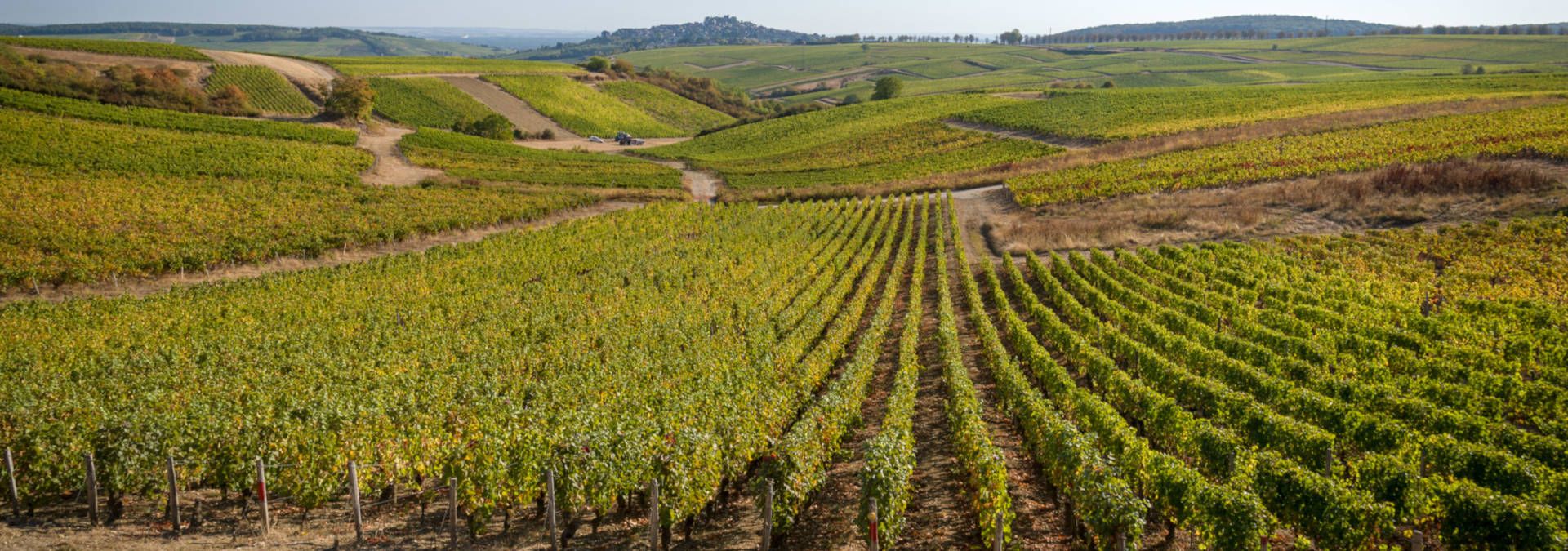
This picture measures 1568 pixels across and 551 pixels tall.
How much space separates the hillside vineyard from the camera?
13.2m

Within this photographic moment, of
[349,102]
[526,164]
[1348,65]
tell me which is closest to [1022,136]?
[526,164]

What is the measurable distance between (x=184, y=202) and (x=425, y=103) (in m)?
64.7

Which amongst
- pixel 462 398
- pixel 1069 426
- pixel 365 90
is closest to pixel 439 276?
pixel 462 398

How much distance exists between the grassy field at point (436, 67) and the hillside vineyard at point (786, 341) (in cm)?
4712

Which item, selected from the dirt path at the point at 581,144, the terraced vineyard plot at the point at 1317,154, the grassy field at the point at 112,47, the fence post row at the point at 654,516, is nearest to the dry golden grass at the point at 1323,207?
the terraced vineyard plot at the point at 1317,154

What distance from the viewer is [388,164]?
68.5m

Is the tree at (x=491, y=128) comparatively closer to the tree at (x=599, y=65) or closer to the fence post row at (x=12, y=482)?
the tree at (x=599, y=65)

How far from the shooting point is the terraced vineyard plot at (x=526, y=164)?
69375 millimetres

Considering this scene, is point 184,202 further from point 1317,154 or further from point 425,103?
point 1317,154

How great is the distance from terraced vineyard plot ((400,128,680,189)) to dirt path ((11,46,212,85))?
32801 millimetres

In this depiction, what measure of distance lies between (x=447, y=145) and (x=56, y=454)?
70658 mm

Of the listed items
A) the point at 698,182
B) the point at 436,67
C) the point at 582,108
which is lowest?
the point at 698,182

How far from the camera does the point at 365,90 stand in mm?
90000

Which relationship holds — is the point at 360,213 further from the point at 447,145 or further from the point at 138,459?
the point at 138,459
